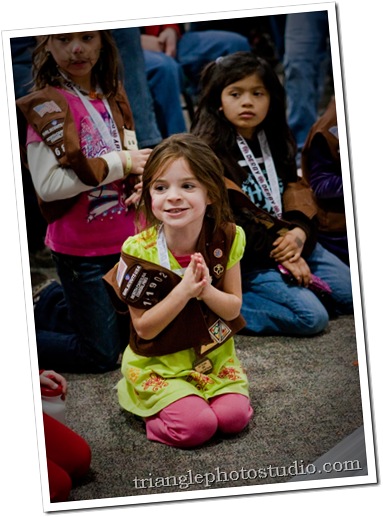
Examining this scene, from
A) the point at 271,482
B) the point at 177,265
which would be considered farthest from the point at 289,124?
the point at 271,482

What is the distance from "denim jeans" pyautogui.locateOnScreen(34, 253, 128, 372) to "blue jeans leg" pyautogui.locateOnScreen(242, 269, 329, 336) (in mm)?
363

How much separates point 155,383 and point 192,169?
564 mm

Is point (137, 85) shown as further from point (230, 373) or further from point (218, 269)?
point (230, 373)

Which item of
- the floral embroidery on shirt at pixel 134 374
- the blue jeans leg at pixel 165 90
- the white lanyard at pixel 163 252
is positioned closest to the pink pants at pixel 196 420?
the floral embroidery on shirt at pixel 134 374

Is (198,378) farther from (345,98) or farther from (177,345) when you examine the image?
(345,98)

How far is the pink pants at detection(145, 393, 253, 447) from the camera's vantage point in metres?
2.38

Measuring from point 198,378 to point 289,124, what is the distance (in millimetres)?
744

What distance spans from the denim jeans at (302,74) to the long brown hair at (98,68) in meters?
0.48

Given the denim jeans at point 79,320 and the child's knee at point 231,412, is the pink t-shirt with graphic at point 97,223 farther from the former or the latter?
the child's knee at point 231,412

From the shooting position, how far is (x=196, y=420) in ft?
7.80

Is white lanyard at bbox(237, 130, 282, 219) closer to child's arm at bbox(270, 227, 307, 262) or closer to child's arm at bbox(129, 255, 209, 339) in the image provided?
child's arm at bbox(270, 227, 307, 262)

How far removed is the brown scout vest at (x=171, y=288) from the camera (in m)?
2.39

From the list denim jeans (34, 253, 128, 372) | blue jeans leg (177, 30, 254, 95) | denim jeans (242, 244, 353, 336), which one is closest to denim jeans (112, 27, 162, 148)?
blue jeans leg (177, 30, 254, 95)

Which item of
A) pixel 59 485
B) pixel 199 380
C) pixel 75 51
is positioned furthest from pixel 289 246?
pixel 59 485
